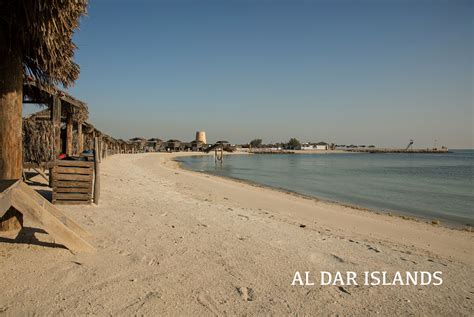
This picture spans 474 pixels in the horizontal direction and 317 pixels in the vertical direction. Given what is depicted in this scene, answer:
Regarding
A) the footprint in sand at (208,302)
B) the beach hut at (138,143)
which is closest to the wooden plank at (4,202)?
the footprint in sand at (208,302)

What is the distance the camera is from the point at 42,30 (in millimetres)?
3910

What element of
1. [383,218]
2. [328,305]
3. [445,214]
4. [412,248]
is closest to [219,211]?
[412,248]

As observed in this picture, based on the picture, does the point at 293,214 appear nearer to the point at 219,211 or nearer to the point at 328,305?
the point at 219,211

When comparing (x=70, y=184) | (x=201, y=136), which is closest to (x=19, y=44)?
(x=70, y=184)

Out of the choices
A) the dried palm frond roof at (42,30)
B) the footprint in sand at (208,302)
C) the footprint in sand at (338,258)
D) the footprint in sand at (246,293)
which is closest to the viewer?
the footprint in sand at (208,302)

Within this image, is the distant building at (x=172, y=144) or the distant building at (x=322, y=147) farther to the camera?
the distant building at (x=322, y=147)

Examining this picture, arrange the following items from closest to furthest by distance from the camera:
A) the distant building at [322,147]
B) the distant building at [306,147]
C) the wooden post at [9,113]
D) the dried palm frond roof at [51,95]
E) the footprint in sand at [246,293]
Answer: the footprint in sand at [246,293]
the wooden post at [9,113]
the dried palm frond roof at [51,95]
the distant building at [306,147]
the distant building at [322,147]

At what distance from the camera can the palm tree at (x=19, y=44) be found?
3.85m

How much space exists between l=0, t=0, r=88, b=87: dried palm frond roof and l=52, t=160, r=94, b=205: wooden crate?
2.21 m

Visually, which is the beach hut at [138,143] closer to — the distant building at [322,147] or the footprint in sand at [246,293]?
the footprint in sand at [246,293]

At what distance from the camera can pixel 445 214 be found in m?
11.0

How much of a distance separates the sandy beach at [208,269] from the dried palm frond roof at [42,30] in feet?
8.24

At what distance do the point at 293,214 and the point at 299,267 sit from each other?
15.8ft

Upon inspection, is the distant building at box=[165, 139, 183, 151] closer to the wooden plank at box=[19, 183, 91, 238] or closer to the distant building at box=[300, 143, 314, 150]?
the wooden plank at box=[19, 183, 91, 238]
